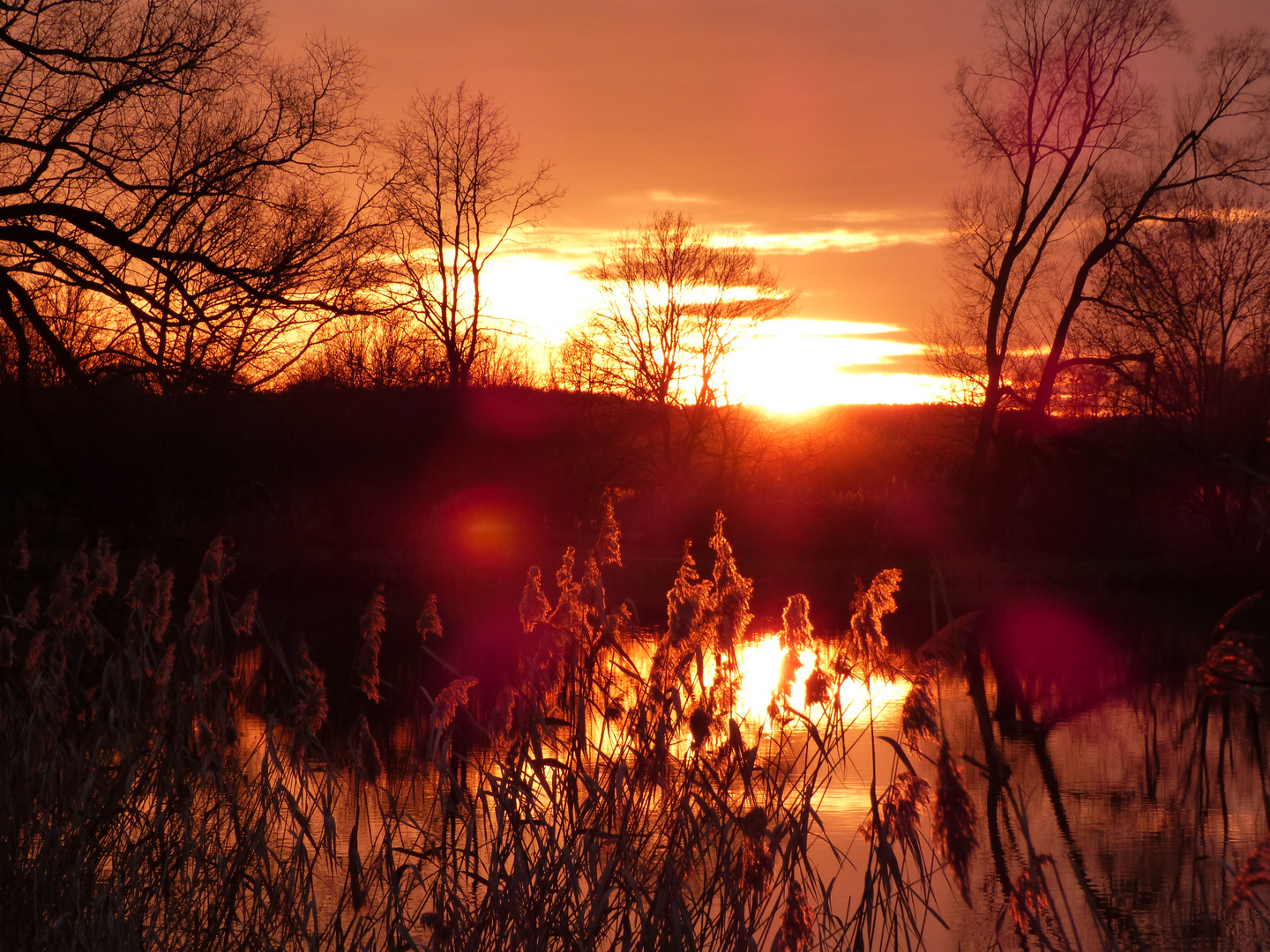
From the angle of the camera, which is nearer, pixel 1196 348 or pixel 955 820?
pixel 955 820

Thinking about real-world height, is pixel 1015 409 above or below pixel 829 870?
above

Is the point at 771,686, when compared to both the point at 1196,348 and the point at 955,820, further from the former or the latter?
the point at 1196,348

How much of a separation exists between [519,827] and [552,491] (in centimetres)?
1953

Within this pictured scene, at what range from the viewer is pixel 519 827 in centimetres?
279

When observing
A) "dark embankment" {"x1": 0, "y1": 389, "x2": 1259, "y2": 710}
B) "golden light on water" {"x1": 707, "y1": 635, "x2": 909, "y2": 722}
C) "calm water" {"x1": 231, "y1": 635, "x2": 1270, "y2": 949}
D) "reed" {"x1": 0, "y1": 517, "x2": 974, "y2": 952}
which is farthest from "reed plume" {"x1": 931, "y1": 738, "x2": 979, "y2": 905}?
"dark embankment" {"x1": 0, "y1": 389, "x2": 1259, "y2": 710}

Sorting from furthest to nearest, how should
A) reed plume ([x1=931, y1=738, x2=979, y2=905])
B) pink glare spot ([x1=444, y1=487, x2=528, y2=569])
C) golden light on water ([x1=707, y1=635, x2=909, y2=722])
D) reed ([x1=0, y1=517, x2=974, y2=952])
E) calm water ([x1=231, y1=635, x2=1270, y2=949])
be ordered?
pink glare spot ([x1=444, y1=487, x2=528, y2=569]), golden light on water ([x1=707, y1=635, x2=909, y2=722]), calm water ([x1=231, y1=635, x2=1270, y2=949]), reed ([x1=0, y1=517, x2=974, y2=952]), reed plume ([x1=931, y1=738, x2=979, y2=905])

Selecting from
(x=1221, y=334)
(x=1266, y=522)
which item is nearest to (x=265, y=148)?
(x=1266, y=522)

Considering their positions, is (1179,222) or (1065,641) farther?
(1179,222)

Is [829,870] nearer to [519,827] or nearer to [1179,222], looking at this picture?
[519,827]

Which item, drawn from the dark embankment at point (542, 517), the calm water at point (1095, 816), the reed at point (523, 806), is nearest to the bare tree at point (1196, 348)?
the dark embankment at point (542, 517)

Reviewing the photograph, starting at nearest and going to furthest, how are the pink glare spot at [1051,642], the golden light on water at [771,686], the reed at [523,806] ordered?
the reed at [523,806], the golden light on water at [771,686], the pink glare spot at [1051,642]

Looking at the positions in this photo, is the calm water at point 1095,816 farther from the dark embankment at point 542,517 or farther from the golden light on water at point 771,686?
the dark embankment at point 542,517

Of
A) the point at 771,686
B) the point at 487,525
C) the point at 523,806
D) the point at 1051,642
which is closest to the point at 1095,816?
the point at 771,686

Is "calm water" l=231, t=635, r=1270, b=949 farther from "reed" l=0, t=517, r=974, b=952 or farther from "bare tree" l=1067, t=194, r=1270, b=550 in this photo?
"bare tree" l=1067, t=194, r=1270, b=550
